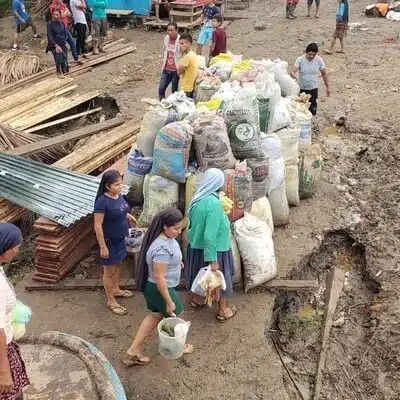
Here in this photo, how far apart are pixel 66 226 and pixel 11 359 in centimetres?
212

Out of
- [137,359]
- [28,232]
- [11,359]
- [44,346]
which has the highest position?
[11,359]

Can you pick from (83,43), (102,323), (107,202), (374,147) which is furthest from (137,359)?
Answer: (83,43)

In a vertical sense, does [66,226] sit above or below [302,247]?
above

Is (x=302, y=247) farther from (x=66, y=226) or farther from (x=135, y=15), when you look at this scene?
(x=135, y=15)

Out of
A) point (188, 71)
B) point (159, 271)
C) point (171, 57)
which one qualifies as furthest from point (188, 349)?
point (171, 57)

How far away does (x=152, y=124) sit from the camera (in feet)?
17.5

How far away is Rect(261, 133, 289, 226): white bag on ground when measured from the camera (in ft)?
18.7

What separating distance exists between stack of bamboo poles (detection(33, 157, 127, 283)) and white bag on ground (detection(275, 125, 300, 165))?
2.33m

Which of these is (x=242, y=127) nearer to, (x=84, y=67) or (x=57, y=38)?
(x=57, y=38)

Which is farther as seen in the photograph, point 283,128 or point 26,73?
point 26,73

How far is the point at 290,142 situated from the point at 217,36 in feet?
12.3

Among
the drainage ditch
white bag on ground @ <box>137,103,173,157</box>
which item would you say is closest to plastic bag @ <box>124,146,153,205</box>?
white bag on ground @ <box>137,103,173,157</box>

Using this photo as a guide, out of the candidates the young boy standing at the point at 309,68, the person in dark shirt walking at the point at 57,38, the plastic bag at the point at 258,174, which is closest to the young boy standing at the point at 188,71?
the young boy standing at the point at 309,68

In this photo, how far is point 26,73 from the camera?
34.3ft
